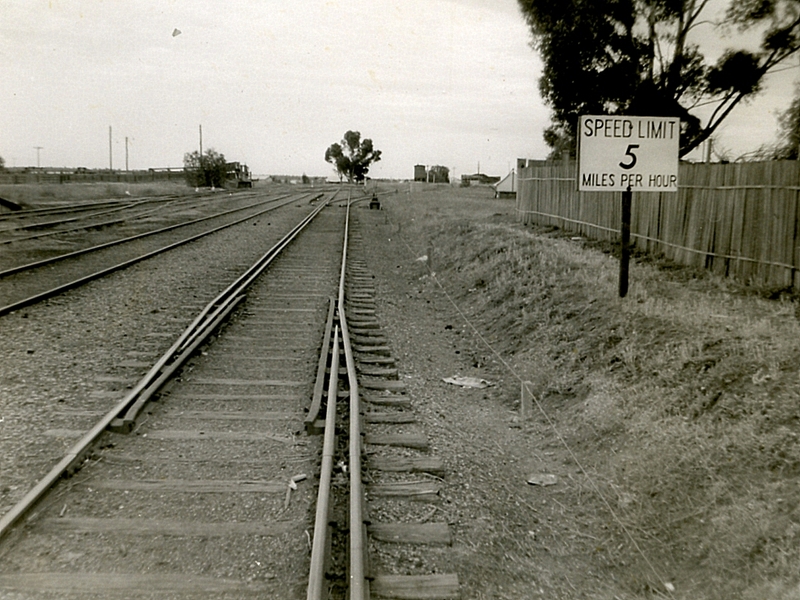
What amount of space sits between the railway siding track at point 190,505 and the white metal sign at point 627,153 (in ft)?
13.0

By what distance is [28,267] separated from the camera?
13.8m

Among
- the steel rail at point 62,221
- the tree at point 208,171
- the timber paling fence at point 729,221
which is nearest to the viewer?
the timber paling fence at point 729,221

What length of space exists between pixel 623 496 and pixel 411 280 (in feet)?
35.8

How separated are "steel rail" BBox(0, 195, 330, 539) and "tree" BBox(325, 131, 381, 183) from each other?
120 meters

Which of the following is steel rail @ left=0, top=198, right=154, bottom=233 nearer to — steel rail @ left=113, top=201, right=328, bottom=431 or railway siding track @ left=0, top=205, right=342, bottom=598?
steel rail @ left=113, top=201, right=328, bottom=431

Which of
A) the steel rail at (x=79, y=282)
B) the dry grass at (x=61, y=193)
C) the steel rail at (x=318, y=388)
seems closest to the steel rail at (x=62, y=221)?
the dry grass at (x=61, y=193)

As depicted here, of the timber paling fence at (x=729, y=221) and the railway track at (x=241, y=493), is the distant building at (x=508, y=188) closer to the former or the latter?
the timber paling fence at (x=729, y=221)

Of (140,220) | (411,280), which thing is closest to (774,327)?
(411,280)

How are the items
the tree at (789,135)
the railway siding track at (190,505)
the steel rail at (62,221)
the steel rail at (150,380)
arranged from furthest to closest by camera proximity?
the steel rail at (62,221), the tree at (789,135), the steel rail at (150,380), the railway siding track at (190,505)

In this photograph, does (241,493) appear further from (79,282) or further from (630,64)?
(630,64)

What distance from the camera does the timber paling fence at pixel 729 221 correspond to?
859 cm

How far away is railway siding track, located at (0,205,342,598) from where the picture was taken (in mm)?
3938

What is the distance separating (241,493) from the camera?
16.4 feet

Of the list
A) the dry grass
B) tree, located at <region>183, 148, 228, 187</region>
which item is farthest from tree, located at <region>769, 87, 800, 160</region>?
tree, located at <region>183, 148, 228, 187</region>
